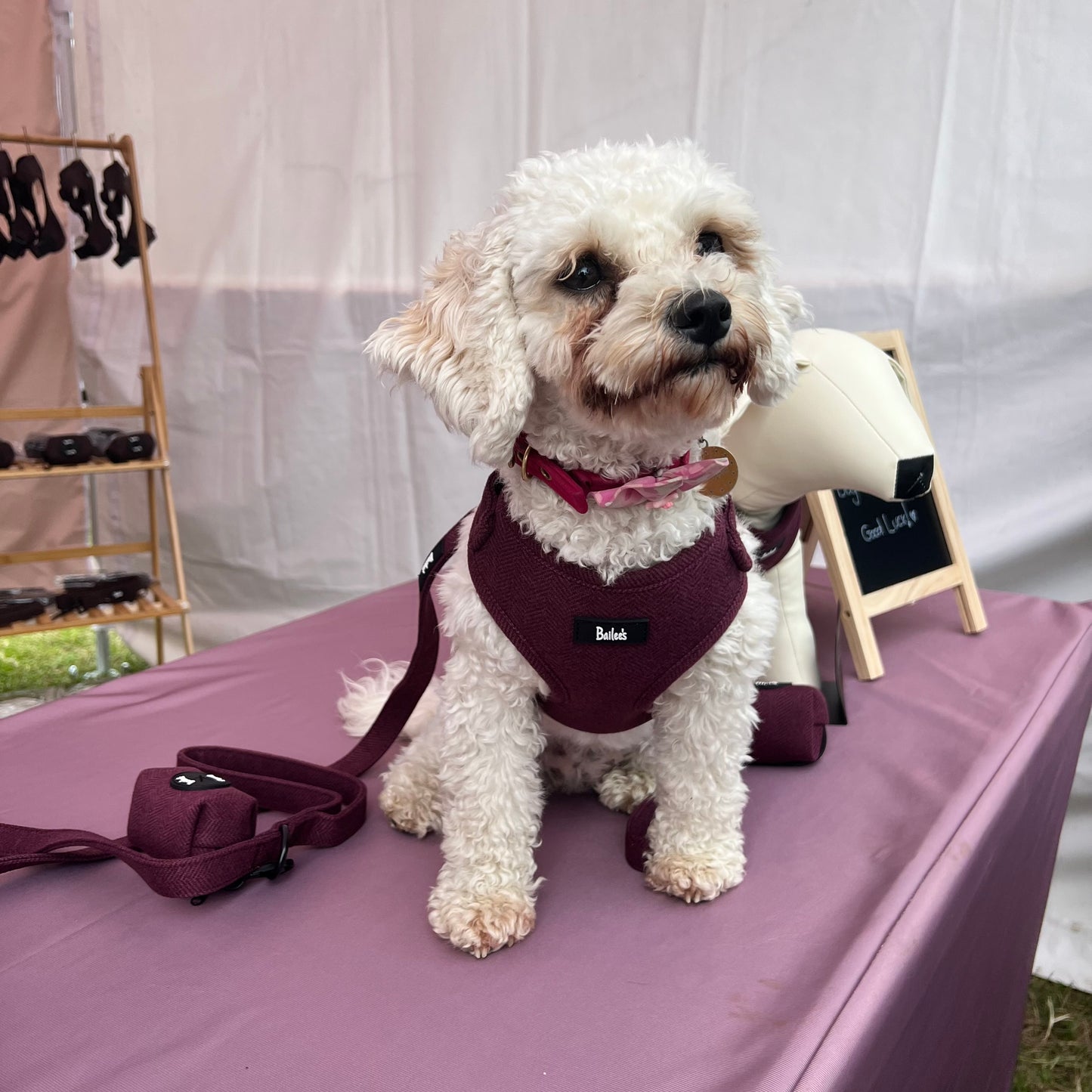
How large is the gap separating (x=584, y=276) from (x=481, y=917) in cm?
61

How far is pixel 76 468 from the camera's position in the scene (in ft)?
6.90

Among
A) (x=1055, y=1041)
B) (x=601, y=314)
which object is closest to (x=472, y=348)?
(x=601, y=314)

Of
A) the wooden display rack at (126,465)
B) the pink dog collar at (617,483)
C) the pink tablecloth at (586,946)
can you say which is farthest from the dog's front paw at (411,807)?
the wooden display rack at (126,465)

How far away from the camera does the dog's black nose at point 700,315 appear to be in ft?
2.42

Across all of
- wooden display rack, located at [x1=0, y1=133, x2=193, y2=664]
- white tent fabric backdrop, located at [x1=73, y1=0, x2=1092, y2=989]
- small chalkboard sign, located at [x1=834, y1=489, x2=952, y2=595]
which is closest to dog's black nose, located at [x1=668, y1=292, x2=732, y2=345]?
small chalkboard sign, located at [x1=834, y1=489, x2=952, y2=595]

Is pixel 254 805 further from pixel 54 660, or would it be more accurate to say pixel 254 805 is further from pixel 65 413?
pixel 54 660

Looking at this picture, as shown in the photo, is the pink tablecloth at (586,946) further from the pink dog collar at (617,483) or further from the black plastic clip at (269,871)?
the pink dog collar at (617,483)

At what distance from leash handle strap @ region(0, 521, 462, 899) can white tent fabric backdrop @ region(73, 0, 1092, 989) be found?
1.25 metres

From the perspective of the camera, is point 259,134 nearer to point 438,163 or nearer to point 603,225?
point 438,163

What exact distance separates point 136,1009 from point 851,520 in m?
1.24

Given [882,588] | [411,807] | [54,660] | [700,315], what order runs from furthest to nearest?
[54,660] < [882,588] < [411,807] < [700,315]

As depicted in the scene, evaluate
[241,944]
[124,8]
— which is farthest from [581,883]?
[124,8]

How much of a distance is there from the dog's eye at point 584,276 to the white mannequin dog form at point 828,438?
0.35m

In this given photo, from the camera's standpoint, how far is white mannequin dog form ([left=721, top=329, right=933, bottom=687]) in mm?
1081
